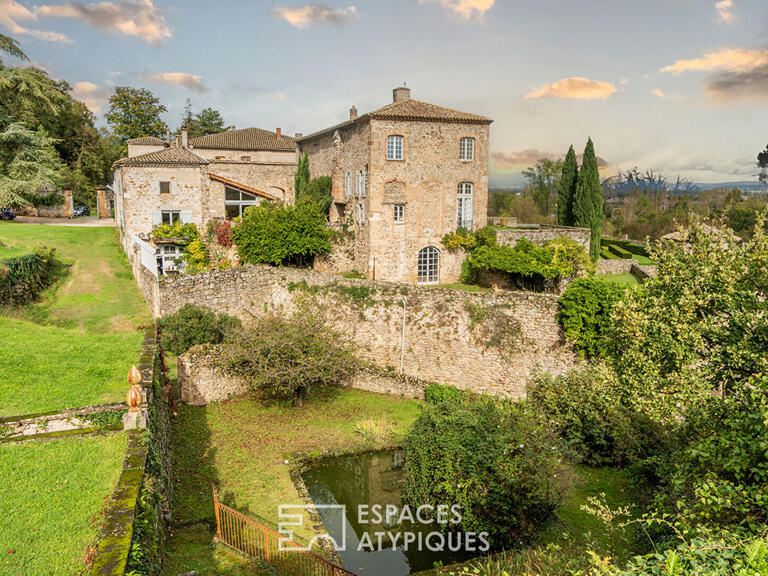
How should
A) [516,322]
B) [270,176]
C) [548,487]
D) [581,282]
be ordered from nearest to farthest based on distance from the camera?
[548,487] < [581,282] < [516,322] < [270,176]

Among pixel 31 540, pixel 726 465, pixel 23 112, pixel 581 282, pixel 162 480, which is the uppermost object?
pixel 23 112

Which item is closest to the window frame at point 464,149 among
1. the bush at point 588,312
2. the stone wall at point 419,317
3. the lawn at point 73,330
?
the stone wall at point 419,317

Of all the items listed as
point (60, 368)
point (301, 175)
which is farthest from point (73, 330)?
point (301, 175)

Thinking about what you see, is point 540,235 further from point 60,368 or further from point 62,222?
point 62,222

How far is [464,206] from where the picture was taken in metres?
27.2

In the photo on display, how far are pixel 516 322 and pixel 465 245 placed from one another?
8.09 m

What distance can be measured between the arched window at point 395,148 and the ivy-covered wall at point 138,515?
709 inches

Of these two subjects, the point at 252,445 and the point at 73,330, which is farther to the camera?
the point at 73,330

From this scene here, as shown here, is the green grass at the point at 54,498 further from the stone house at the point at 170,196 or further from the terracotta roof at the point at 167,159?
the terracotta roof at the point at 167,159

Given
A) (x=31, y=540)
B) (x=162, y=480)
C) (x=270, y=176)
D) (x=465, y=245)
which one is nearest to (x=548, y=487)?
(x=162, y=480)

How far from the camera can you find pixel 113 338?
1466 cm

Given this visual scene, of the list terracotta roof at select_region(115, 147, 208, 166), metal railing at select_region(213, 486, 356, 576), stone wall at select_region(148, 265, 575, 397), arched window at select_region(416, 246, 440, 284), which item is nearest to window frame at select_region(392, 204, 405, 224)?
arched window at select_region(416, 246, 440, 284)

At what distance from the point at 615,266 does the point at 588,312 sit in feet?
51.8

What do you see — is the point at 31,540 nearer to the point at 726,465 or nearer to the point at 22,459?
the point at 22,459
